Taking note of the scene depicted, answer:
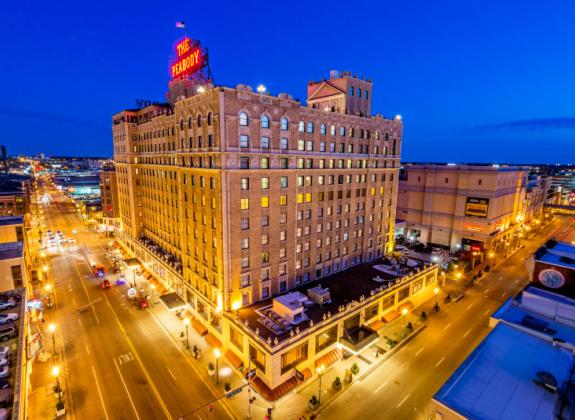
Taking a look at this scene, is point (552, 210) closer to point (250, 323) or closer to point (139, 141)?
point (250, 323)

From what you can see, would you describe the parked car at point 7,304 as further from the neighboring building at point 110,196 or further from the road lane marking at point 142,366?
the neighboring building at point 110,196

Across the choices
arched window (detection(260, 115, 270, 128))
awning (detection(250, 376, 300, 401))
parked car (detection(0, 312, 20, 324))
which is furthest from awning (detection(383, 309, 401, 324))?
parked car (detection(0, 312, 20, 324))

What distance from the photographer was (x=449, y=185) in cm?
8375

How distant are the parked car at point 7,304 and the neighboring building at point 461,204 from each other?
299ft

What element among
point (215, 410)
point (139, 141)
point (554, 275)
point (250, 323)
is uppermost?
point (139, 141)

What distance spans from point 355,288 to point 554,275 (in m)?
26.0

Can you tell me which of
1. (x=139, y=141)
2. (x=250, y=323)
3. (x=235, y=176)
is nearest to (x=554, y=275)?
(x=250, y=323)

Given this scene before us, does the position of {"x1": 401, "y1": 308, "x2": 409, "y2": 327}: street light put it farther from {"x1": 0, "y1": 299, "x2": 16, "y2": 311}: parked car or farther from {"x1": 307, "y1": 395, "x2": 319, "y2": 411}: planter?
{"x1": 0, "y1": 299, "x2": 16, "y2": 311}: parked car

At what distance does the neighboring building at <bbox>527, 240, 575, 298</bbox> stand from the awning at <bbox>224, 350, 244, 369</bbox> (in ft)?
132

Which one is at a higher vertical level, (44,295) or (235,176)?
(235,176)

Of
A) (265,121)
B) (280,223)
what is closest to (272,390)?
(280,223)

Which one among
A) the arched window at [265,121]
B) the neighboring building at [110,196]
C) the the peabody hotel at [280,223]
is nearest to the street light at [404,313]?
the the peabody hotel at [280,223]

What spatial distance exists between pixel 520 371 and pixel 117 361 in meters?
46.2

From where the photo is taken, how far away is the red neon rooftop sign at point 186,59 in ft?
181
